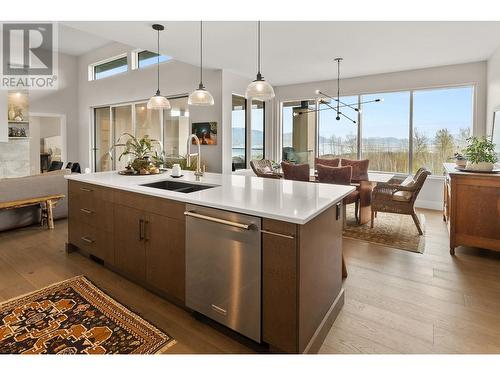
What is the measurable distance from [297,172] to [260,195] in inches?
98.0

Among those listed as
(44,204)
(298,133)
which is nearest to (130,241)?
(44,204)

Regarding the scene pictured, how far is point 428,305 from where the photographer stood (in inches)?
89.8

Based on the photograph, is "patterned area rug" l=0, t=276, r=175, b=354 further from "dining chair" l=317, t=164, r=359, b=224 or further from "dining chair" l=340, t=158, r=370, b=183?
"dining chair" l=340, t=158, r=370, b=183

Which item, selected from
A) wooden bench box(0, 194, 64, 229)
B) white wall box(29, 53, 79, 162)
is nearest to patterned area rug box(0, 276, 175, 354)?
wooden bench box(0, 194, 64, 229)

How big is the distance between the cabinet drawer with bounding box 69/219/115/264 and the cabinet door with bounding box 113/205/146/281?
0.13 metres

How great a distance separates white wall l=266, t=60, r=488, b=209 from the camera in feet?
17.5

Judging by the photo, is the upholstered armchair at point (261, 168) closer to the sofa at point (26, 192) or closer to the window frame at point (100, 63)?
the sofa at point (26, 192)

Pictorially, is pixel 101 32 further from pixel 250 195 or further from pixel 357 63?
pixel 357 63

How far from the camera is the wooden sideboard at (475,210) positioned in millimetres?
3148

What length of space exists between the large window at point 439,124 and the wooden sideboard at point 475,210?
2.87 metres

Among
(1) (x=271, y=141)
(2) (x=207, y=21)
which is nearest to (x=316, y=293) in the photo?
(2) (x=207, y=21)

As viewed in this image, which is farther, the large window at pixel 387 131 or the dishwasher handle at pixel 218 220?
the large window at pixel 387 131

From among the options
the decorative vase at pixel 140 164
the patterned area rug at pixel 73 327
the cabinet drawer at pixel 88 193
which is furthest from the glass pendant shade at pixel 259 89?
the patterned area rug at pixel 73 327

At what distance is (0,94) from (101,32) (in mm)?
4378
